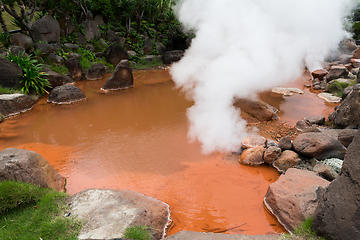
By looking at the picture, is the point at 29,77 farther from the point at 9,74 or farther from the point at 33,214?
the point at 33,214

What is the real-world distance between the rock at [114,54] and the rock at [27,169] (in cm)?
1259

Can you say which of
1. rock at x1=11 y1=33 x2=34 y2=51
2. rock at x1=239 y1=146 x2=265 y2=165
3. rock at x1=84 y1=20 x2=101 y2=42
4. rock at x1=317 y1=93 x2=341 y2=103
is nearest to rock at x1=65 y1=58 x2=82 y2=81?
rock at x1=11 y1=33 x2=34 y2=51

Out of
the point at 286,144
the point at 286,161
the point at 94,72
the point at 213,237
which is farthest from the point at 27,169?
the point at 94,72

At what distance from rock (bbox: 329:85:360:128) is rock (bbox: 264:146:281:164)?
312cm

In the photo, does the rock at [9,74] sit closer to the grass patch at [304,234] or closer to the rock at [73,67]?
the rock at [73,67]

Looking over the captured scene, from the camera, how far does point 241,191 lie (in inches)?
159

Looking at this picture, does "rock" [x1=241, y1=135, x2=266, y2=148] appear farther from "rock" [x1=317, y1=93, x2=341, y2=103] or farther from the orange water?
"rock" [x1=317, y1=93, x2=341, y2=103]

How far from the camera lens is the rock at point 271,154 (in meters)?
4.79

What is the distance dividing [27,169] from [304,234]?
14.3ft

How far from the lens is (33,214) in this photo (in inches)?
122

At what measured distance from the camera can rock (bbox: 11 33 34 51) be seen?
11680 millimetres

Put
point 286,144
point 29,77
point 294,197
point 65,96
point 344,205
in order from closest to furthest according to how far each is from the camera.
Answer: point 344,205, point 294,197, point 286,144, point 65,96, point 29,77

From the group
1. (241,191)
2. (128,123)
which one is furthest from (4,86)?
(241,191)

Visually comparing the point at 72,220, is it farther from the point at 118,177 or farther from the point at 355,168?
the point at 355,168
